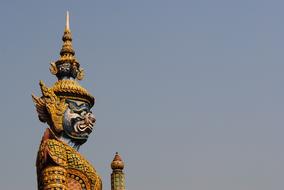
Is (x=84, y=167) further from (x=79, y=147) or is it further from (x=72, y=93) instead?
(x=72, y=93)

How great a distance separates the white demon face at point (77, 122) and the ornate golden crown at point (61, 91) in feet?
0.64

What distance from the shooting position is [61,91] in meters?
23.1

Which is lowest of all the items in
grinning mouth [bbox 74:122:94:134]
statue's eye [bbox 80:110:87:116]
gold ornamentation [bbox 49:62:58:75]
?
grinning mouth [bbox 74:122:94:134]

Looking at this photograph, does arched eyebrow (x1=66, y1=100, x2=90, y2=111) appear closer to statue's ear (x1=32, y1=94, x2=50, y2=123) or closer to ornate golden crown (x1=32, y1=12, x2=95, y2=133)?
ornate golden crown (x1=32, y1=12, x2=95, y2=133)

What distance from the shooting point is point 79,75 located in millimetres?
24094

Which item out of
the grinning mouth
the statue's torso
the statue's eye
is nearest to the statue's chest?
the statue's torso

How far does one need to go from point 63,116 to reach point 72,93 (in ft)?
3.17

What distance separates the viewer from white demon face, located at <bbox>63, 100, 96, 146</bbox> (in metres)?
22.6

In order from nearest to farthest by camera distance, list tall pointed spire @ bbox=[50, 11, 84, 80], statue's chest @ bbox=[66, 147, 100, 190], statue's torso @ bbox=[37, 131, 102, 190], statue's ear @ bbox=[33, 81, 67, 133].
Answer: statue's torso @ bbox=[37, 131, 102, 190]
statue's chest @ bbox=[66, 147, 100, 190]
statue's ear @ bbox=[33, 81, 67, 133]
tall pointed spire @ bbox=[50, 11, 84, 80]

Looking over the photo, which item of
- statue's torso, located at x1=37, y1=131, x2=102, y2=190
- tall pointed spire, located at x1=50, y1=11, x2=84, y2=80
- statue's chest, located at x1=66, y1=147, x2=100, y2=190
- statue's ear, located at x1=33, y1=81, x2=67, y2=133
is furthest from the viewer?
tall pointed spire, located at x1=50, y1=11, x2=84, y2=80

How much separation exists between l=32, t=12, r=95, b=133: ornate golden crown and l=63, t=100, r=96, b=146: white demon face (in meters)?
0.19

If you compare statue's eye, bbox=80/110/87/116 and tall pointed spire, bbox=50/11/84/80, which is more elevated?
tall pointed spire, bbox=50/11/84/80

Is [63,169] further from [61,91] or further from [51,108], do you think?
[61,91]

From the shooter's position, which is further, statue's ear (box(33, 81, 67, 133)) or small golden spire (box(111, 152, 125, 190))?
small golden spire (box(111, 152, 125, 190))
